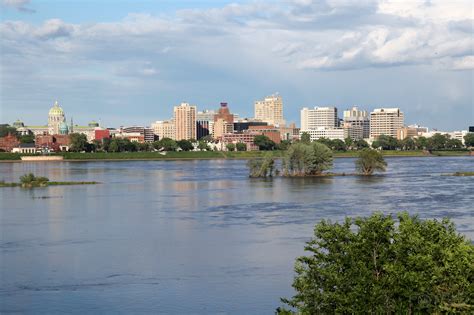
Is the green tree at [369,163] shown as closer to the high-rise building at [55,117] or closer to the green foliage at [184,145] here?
the green foliage at [184,145]

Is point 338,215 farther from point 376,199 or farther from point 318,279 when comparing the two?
point 318,279

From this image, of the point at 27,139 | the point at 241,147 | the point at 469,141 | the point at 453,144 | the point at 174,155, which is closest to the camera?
the point at 174,155

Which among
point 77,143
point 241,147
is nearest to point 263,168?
point 77,143

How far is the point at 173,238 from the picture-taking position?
97.7 ft

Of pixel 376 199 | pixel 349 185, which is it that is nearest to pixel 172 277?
pixel 376 199

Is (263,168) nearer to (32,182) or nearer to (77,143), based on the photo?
(32,182)

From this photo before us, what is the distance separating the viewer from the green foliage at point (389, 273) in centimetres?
→ 1244

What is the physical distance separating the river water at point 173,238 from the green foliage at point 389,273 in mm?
5145

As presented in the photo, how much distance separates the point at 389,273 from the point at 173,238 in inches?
701

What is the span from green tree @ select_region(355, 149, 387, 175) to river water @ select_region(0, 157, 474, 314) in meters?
12.2

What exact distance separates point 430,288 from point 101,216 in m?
26.8

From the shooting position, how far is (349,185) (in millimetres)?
54250

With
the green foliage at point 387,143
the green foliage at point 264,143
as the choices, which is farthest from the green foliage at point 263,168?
the green foliage at point 387,143

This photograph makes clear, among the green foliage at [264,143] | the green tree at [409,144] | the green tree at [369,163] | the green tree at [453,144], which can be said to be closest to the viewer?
the green tree at [369,163]
